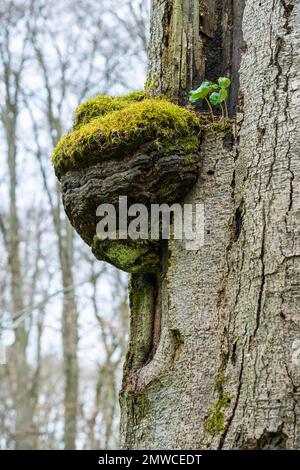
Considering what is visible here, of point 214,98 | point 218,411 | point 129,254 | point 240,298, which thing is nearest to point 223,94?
point 214,98

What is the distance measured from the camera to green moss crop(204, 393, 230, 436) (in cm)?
209

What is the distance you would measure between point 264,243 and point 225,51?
1167mm

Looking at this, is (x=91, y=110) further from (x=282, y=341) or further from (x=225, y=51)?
(x=282, y=341)

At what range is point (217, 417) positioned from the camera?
83.4 inches

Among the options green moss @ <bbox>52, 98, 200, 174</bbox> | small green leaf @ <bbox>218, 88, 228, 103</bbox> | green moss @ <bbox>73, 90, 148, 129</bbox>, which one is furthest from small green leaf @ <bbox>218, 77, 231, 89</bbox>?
green moss @ <bbox>73, 90, 148, 129</bbox>

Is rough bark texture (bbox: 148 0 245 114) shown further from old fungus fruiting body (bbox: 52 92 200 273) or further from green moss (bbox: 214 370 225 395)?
green moss (bbox: 214 370 225 395)

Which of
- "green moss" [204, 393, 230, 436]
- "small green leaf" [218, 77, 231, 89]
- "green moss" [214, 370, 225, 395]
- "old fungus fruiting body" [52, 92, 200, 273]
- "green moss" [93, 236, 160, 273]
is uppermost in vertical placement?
"small green leaf" [218, 77, 231, 89]

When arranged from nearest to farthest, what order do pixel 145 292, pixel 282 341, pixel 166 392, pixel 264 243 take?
pixel 282 341 → pixel 264 243 → pixel 166 392 → pixel 145 292

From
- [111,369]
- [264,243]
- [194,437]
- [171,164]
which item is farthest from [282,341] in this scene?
[111,369]

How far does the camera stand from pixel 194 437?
221 cm

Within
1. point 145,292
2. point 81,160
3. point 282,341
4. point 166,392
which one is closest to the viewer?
point 282,341

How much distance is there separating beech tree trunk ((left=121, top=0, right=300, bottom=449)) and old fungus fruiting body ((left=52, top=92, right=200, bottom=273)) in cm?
10

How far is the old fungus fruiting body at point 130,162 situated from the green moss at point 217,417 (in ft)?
2.48

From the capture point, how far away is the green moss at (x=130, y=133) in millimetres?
2430
